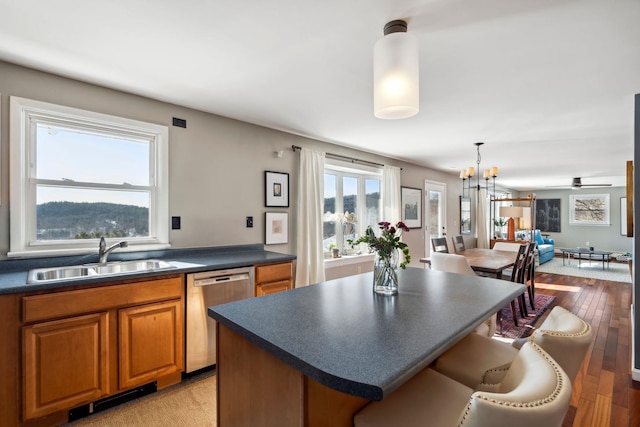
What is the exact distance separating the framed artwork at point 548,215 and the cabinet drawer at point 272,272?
39.5 feet

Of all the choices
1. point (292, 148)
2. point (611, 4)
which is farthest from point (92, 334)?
point (611, 4)

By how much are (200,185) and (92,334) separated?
1.54 meters

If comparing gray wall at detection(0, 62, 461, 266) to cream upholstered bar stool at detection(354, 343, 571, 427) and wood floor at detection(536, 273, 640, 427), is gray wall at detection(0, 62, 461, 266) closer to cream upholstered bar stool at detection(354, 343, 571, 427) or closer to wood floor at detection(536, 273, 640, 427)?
cream upholstered bar stool at detection(354, 343, 571, 427)

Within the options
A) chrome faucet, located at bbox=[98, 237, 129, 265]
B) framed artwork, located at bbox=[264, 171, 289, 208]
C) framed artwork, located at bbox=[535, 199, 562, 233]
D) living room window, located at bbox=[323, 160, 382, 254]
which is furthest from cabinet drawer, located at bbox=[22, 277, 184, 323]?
framed artwork, located at bbox=[535, 199, 562, 233]

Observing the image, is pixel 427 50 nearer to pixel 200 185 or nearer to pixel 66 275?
pixel 200 185

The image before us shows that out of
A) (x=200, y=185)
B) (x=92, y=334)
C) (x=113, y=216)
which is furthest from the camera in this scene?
(x=200, y=185)

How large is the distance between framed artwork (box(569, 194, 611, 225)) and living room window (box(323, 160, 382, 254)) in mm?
9611

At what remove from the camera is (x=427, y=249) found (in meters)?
6.53

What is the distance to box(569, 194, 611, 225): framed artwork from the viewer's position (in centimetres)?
1038

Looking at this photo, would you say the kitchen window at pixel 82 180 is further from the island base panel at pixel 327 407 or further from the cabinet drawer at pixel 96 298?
A: the island base panel at pixel 327 407

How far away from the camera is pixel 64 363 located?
1875 millimetres

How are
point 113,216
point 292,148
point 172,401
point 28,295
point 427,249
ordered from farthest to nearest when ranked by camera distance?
point 427,249, point 292,148, point 113,216, point 172,401, point 28,295

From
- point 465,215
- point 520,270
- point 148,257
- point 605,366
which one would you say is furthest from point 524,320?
point 465,215

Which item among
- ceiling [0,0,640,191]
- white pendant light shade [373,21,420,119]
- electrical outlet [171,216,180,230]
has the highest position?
ceiling [0,0,640,191]
